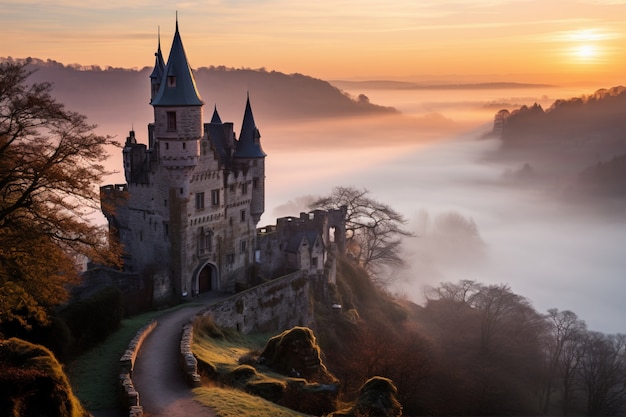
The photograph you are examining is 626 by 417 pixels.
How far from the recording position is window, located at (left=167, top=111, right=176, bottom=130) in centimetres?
4084

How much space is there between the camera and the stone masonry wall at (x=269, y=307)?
128 feet

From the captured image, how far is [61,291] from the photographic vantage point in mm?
25781

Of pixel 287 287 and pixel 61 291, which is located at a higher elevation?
pixel 61 291

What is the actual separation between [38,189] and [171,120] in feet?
57.8

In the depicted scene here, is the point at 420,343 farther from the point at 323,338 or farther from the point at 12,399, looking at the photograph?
the point at 12,399

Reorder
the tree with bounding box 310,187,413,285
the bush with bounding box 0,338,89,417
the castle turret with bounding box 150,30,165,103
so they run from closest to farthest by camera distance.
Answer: the bush with bounding box 0,338,89,417
the castle turret with bounding box 150,30,165,103
the tree with bounding box 310,187,413,285

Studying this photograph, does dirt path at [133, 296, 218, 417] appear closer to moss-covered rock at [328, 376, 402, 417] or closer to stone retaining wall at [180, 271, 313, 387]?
stone retaining wall at [180, 271, 313, 387]

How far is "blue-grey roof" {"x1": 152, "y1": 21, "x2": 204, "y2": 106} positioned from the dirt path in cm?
1559

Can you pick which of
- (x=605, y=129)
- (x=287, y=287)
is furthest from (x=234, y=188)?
(x=605, y=129)

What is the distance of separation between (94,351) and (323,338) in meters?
24.6

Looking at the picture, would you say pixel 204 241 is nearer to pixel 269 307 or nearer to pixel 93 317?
pixel 269 307

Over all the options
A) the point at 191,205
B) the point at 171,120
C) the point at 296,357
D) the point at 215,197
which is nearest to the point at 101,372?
the point at 296,357

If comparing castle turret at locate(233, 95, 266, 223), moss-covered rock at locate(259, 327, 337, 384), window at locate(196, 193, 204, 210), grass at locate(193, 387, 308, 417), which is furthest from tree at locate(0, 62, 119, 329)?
castle turret at locate(233, 95, 266, 223)

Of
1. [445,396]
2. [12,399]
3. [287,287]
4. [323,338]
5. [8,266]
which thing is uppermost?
[8,266]
